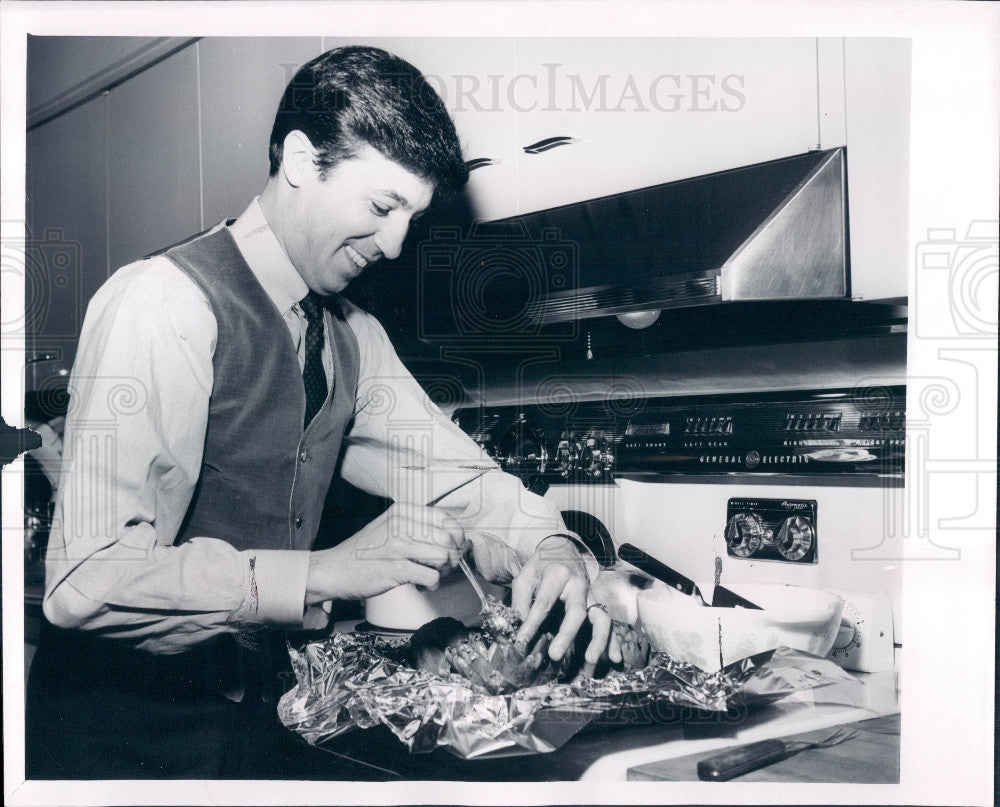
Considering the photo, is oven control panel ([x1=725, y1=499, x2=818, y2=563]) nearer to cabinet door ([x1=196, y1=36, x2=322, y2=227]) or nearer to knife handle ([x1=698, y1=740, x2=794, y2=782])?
knife handle ([x1=698, y1=740, x2=794, y2=782])

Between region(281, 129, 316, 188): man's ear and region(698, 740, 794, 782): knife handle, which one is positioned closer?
region(698, 740, 794, 782): knife handle

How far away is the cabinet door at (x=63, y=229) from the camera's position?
1.24 meters

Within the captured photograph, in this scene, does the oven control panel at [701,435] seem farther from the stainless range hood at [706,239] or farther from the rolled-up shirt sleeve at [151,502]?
Answer: the rolled-up shirt sleeve at [151,502]

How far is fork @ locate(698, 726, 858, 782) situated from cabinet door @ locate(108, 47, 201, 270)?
103 cm

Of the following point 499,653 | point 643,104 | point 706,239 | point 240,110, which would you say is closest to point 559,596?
point 499,653

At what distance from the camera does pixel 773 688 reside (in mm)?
1129

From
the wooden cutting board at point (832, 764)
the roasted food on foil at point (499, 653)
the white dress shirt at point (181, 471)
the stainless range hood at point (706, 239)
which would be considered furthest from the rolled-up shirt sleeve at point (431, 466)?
the wooden cutting board at point (832, 764)

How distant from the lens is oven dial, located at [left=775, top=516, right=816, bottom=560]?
1.17 m

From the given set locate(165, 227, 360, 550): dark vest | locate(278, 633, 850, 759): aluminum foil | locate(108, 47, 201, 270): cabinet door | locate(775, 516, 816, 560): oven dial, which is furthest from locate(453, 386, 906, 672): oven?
locate(108, 47, 201, 270): cabinet door

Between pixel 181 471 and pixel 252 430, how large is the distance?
0.11 m

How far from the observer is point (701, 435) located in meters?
1.18

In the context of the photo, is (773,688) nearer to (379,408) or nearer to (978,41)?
(379,408)

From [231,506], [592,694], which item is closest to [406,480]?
[231,506]

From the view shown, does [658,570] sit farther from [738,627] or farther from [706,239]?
[706,239]
